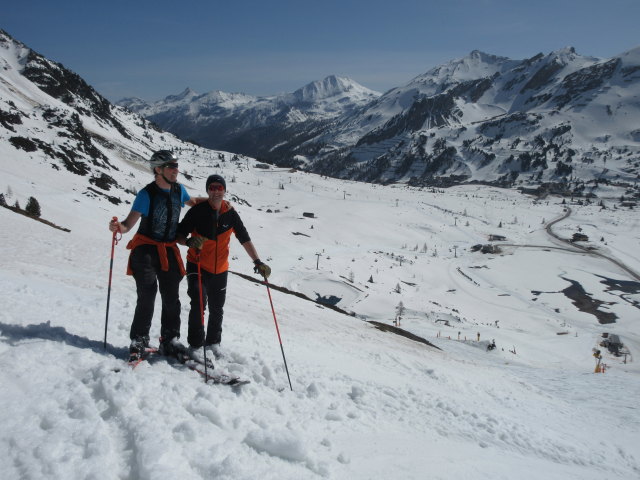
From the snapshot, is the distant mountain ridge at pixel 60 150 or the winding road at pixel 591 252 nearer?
the distant mountain ridge at pixel 60 150

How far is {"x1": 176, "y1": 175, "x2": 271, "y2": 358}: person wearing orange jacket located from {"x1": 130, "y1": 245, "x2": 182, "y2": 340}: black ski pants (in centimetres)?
35

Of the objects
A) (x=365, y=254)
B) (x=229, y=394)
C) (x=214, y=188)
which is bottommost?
(x=365, y=254)

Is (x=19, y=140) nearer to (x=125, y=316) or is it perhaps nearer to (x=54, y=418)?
(x=125, y=316)

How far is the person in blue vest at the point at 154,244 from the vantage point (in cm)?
653

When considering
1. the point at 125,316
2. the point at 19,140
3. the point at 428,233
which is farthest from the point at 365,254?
the point at 125,316

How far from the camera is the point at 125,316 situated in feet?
32.1

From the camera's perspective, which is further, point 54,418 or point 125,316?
point 125,316

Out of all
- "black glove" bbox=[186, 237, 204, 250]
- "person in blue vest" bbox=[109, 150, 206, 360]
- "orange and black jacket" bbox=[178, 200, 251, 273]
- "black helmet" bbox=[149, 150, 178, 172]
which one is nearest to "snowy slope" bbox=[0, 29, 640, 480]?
"person in blue vest" bbox=[109, 150, 206, 360]

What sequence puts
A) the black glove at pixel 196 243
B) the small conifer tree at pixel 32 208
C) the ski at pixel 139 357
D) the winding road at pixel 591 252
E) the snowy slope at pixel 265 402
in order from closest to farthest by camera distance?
the snowy slope at pixel 265 402 → the ski at pixel 139 357 → the black glove at pixel 196 243 → the small conifer tree at pixel 32 208 → the winding road at pixel 591 252

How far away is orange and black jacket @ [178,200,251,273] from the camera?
7.06 m

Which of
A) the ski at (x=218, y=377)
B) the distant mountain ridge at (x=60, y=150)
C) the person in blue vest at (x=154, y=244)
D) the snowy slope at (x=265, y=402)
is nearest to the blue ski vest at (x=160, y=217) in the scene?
the person in blue vest at (x=154, y=244)

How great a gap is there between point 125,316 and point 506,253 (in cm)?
14095

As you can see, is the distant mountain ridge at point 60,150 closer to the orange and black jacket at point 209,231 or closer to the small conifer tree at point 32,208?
the small conifer tree at point 32,208

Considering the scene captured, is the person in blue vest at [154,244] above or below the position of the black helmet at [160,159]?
below
